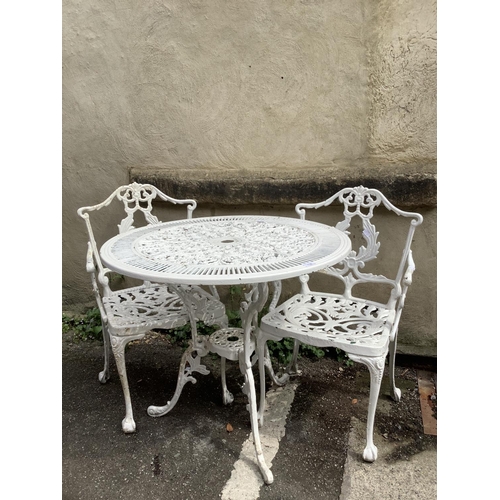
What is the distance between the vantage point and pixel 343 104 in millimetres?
2707

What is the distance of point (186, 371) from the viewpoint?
7.52 ft

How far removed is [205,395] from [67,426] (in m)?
0.80

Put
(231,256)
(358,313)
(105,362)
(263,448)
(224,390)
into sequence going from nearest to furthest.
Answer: (231,256) < (263,448) < (358,313) < (224,390) < (105,362)

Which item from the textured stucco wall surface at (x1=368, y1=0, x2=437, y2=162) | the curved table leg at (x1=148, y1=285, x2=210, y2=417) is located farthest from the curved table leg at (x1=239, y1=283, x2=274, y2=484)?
the textured stucco wall surface at (x1=368, y1=0, x2=437, y2=162)

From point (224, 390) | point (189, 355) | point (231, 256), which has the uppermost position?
point (231, 256)

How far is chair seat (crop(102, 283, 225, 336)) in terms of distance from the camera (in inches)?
83.9

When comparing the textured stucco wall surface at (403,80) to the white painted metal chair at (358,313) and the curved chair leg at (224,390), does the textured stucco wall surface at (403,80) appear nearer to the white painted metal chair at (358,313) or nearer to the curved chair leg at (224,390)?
the white painted metal chair at (358,313)

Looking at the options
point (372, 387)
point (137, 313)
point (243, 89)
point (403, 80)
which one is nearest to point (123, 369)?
point (137, 313)

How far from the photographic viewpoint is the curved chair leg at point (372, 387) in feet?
6.11

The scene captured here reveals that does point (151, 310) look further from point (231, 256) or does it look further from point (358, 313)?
point (358, 313)

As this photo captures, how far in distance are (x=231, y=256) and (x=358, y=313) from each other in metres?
0.84

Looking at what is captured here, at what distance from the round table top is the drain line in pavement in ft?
3.22

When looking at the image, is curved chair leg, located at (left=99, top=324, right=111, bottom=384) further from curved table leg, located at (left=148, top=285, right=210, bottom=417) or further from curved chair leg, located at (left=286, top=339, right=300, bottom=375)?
curved chair leg, located at (left=286, top=339, right=300, bottom=375)

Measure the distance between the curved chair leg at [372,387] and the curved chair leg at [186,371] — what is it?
0.79 metres
